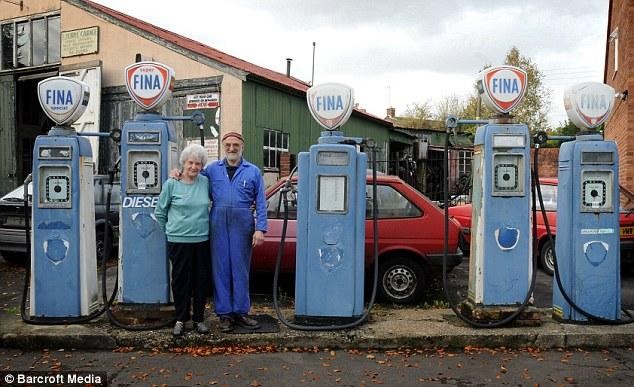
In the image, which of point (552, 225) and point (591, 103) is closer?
point (591, 103)

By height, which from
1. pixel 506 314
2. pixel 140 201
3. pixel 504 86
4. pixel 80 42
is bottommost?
pixel 506 314

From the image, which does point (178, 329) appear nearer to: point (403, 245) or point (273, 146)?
point (403, 245)

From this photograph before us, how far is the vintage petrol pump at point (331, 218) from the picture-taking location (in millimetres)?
5852

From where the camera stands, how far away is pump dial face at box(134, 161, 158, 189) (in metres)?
5.90

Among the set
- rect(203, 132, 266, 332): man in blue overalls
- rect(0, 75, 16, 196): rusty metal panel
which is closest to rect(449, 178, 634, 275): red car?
rect(203, 132, 266, 332): man in blue overalls

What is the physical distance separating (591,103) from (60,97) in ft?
17.5

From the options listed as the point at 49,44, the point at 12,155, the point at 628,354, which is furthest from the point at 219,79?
A: the point at 628,354

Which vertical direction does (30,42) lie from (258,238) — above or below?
above

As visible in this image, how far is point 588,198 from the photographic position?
5.90 metres

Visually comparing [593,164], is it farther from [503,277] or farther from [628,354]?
[628,354]

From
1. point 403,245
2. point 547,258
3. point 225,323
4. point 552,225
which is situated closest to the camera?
point 225,323

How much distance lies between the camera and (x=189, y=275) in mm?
5594

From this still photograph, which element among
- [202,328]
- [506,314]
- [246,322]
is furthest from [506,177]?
[202,328]

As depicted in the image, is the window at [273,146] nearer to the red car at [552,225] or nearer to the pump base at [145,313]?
the red car at [552,225]
